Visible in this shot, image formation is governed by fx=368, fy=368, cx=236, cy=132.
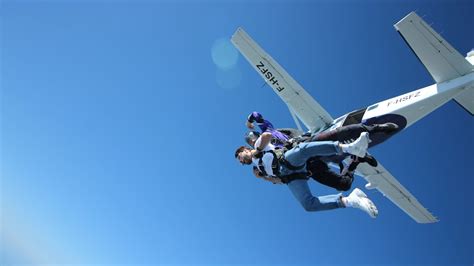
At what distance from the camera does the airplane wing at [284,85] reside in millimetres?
11609

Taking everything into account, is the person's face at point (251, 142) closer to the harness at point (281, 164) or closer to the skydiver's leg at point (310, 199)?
the harness at point (281, 164)

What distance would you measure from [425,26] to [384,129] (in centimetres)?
562

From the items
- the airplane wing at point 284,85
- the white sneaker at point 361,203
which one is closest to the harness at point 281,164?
the white sneaker at point 361,203

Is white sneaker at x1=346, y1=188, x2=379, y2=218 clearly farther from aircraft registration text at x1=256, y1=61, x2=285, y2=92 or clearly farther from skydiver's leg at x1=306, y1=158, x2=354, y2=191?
aircraft registration text at x1=256, y1=61, x2=285, y2=92

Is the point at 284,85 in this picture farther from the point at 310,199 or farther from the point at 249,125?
the point at 310,199

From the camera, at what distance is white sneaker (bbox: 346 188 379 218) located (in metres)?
3.72

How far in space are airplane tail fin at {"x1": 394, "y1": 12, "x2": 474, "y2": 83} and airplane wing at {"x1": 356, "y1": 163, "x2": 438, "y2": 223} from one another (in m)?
4.25

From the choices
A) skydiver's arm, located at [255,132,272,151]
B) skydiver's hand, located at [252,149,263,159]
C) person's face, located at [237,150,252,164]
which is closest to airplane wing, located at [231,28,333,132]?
person's face, located at [237,150,252,164]

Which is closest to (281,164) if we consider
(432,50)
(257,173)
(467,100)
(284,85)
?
(257,173)

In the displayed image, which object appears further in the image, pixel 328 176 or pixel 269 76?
pixel 269 76

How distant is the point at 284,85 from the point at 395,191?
529cm

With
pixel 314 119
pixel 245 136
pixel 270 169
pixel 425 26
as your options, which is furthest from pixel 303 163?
pixel 314 119

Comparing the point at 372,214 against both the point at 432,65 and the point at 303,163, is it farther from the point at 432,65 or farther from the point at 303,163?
the point at 432,65

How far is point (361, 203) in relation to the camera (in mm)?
3822
